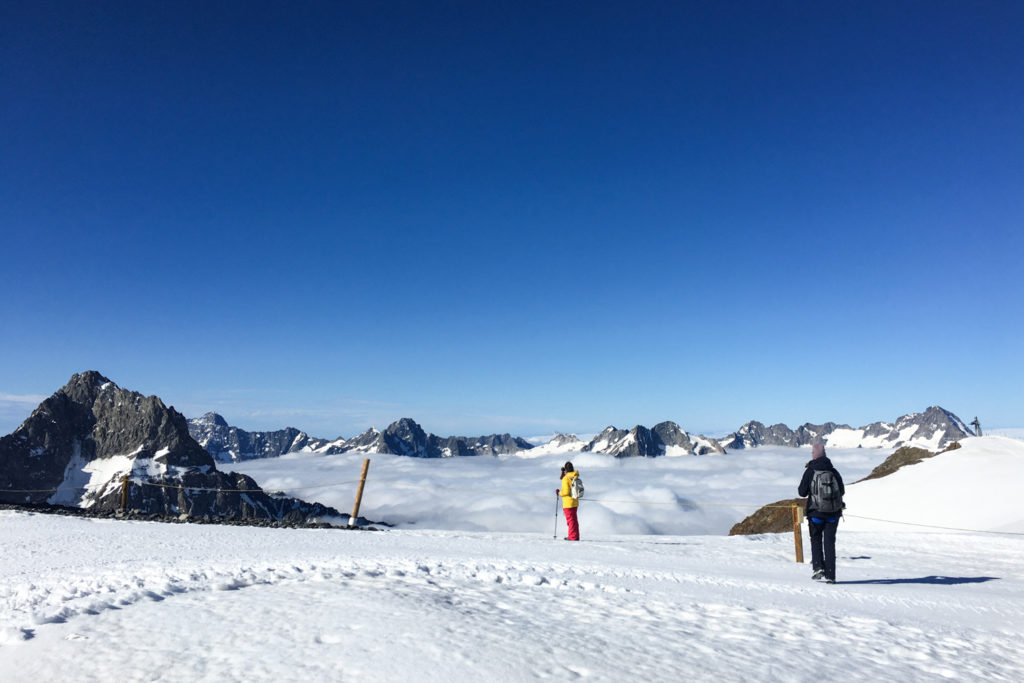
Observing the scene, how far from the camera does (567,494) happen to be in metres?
14.9

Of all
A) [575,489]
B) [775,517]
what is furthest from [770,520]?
[575,489]

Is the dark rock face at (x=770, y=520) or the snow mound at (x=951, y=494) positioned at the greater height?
the snow mound at (x=951, y=494)

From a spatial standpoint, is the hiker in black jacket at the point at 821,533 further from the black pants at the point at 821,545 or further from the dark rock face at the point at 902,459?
the dark rock face at the point at 902,459

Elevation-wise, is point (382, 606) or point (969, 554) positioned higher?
point (382, 606)

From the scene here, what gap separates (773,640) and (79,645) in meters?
5.93

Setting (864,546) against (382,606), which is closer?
(382,606)

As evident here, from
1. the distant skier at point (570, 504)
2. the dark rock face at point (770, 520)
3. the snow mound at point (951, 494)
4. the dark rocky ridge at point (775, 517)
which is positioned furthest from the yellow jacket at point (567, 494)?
the dark rock face at point (770, 520)

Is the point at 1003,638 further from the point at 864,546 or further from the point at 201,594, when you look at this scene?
the point at 864,546

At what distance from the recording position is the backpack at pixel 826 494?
10.1 metres

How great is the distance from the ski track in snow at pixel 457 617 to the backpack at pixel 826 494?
1.29m

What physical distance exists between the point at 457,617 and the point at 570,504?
957cm

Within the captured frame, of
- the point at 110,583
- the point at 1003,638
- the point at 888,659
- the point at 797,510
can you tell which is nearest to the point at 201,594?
the point at 110,583

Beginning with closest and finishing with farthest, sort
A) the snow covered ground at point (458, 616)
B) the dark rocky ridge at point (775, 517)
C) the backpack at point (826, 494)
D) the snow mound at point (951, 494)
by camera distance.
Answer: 1. the snow covered ground at point (458, 616)
2. the backpack at point (826, 494)
3. the snow mound at point (951, 494)
4. the dark rocky ridge at point (775, 517)

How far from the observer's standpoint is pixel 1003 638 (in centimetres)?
637
